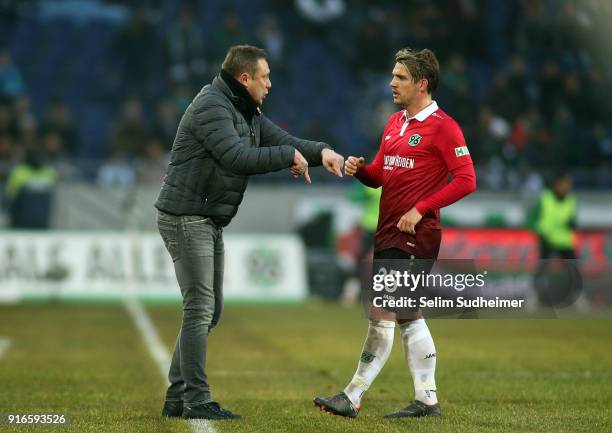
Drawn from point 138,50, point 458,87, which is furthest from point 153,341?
point 458,87

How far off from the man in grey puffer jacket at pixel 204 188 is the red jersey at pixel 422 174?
396mm

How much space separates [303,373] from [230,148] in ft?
12.5

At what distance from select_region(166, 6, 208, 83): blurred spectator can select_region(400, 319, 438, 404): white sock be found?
16861mm

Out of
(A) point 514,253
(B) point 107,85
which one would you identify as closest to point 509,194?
(A) point 514,253

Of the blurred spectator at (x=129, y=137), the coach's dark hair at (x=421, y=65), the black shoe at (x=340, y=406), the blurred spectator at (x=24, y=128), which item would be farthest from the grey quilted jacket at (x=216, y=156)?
the blurred spectator at (x=24, y=128)

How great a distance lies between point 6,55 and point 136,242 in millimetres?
5476

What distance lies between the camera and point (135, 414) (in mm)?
7613

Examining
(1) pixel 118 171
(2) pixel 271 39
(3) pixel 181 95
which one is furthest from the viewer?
(2) pixel 271 39

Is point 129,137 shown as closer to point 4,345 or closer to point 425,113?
point 4,345

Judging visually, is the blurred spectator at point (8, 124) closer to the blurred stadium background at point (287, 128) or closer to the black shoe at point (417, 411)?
the blurred stadium background at point (287, 128)

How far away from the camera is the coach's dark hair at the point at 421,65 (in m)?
7.39

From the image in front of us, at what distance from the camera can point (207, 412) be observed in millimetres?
7324

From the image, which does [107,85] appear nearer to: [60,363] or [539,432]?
[60,363]

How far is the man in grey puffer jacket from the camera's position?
7.32m
